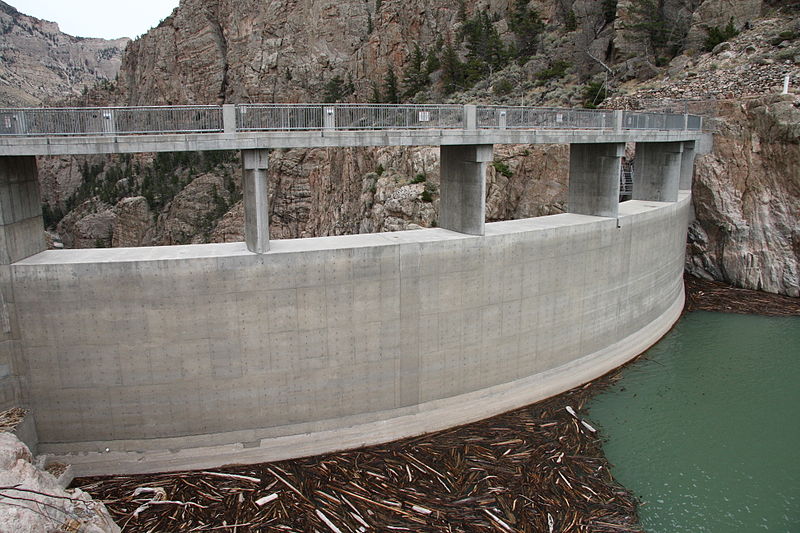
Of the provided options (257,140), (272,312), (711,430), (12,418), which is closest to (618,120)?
(711,430)

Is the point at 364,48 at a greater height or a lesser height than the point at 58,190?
greater

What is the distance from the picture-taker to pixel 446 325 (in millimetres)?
16016

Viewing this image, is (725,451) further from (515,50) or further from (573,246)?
(515,50)

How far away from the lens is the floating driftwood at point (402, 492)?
1241 cm

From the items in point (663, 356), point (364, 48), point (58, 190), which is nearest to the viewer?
point (663, 356)

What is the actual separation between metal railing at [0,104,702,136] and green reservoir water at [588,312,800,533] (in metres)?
8.07

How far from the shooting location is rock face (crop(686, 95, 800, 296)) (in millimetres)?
25969

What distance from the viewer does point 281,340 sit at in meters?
14.3

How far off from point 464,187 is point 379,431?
653 centimetres

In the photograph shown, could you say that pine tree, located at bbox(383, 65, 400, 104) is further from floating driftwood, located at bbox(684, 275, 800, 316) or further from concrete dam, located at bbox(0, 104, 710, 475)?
concrete dam, located at bbox(0, 104, 710, 475)

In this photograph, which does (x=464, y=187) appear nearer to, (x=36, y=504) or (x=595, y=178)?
(x=595, y=178)

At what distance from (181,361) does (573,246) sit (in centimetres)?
1094

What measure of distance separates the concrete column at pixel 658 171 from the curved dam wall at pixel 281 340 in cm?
753

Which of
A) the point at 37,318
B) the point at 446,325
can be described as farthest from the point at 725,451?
the point at 37,318
